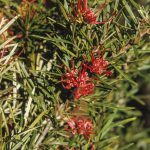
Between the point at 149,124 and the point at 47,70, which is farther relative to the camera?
the point at 149,124

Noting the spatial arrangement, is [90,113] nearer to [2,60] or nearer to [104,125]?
[104,125]

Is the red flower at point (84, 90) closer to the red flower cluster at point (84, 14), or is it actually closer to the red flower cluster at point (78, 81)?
the red flower cluster at point (78, 81)

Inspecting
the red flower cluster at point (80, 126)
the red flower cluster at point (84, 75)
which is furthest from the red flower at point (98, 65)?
the red flower cluster at point (80, 126)

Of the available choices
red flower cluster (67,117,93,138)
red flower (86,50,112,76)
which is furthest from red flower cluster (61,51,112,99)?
red flower cluster (67,117,93,138)

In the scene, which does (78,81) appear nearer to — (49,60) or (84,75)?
(84,75)

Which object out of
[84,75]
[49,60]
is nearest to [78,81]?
[84,75]

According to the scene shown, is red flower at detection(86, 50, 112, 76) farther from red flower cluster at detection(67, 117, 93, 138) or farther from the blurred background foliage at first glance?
red flower cluster at detection(67, 117, 93, 138)

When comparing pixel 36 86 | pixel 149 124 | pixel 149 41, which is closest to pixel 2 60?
pixel 36 86
